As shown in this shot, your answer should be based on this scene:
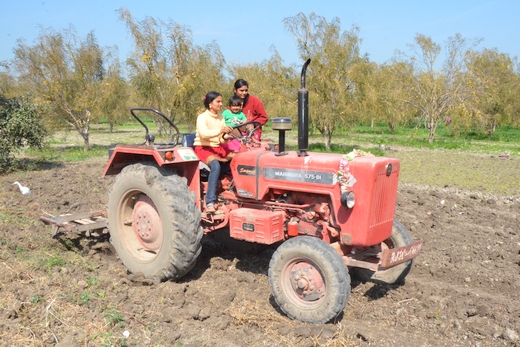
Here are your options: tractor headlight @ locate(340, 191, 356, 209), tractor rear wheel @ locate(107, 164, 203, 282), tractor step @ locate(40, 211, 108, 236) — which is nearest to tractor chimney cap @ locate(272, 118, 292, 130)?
tractor headlight @ locate(340, 191, 356, 209)

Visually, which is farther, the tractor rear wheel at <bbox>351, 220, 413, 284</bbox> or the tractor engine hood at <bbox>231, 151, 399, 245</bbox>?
the tractor rear wheel at <bbox>351, 220, 413, 284</bbox>

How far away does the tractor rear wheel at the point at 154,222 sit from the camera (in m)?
4.52

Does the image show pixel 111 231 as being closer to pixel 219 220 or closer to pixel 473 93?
pixel 219 220

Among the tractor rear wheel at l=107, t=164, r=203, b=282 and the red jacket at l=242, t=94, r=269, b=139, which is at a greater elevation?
the red jacket at l=242, t=94, r=269, b=139

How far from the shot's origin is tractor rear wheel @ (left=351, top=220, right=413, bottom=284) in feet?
15.0

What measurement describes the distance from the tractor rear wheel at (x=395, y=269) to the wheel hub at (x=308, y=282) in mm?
1040

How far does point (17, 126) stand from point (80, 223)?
791 centimetres

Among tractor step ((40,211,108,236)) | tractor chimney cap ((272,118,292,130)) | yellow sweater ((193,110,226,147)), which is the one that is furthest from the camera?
tractor step ((40,211,108,236))

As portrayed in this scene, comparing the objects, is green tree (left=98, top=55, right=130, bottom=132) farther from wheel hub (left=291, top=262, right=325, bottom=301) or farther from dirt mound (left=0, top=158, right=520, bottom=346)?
wheel hub (left=291, top=262, right=325, bottom=301)

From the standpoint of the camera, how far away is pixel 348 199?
386cm

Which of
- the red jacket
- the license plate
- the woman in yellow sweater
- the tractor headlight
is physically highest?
the red jacket

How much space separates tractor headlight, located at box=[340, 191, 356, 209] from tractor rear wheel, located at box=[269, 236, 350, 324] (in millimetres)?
375

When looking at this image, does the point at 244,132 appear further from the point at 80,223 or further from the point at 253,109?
the point at 80,223

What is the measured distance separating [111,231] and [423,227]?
172 inches
